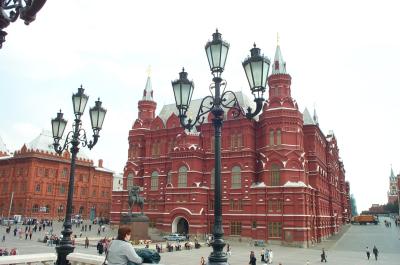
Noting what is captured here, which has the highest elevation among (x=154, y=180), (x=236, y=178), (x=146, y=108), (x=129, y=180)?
(x=146, y=108)

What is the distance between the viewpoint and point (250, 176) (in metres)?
49.7

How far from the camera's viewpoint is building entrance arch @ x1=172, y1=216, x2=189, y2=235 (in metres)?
51.6

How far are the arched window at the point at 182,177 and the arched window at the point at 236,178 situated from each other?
698 cm

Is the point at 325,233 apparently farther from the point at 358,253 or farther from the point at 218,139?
the point at 218,139

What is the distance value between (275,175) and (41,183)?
49.2m

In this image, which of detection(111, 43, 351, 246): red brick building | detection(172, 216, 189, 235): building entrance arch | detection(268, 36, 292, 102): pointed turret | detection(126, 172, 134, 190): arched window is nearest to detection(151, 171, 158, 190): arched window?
detection(111, 43, 351, 246): red brick building

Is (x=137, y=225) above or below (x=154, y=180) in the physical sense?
below

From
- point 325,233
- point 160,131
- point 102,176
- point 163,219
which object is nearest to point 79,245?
point 163,219

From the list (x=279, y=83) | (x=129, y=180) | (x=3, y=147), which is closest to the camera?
(x=279, y=83)

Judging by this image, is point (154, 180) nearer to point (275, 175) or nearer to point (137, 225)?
point (137, 225)

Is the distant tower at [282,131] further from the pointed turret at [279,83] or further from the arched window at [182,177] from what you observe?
the arched window at [182,177]

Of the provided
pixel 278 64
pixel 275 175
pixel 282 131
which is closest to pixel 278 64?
pixel 278 64

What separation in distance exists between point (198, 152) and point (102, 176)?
4234 centimetres

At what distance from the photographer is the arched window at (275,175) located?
47259 millimetres
